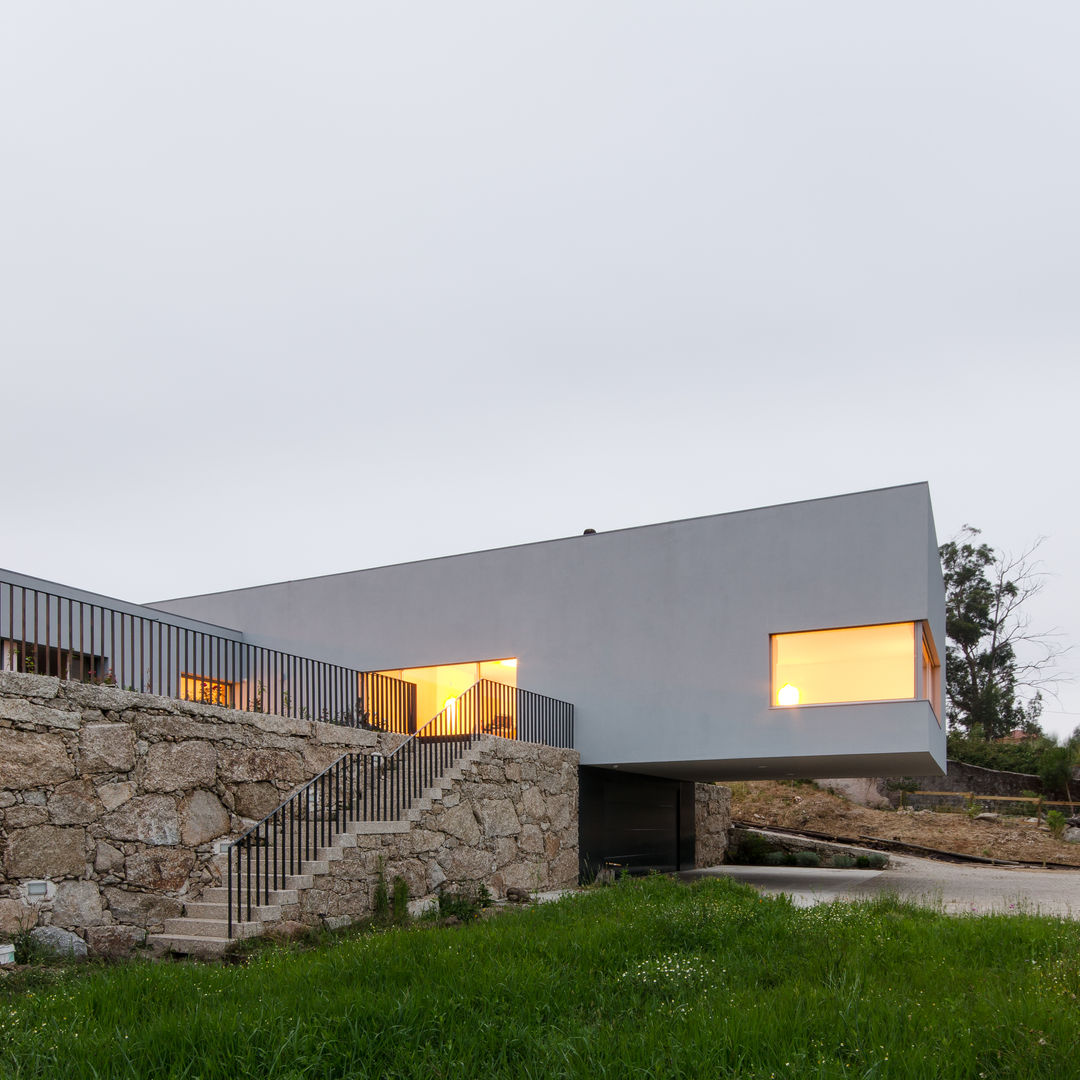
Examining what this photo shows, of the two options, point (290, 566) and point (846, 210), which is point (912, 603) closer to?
point (846, 210)

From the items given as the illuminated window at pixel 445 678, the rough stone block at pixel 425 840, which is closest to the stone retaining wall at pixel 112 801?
the rough stone block at pixel 425 840

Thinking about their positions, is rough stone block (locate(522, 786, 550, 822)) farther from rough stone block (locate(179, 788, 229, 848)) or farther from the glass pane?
rough stone block (locate(179, 788, 229, 848))

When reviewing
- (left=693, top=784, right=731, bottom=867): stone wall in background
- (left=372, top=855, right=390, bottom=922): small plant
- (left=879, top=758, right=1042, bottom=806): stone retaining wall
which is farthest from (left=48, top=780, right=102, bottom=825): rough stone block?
(left=879, top=758, right=1042, bottom=806): stone retaining wall

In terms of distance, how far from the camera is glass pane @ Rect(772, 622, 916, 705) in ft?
52.9

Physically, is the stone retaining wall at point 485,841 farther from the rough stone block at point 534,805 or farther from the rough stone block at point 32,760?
the rough stone block at point 32,760

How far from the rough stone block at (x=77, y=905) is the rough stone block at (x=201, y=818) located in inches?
48.4

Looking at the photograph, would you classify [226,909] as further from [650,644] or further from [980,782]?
[980,782]

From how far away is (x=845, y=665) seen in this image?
1656 cm

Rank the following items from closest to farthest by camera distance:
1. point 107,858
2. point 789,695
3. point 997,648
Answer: point 107,858 → point 789,695 → point 997,648

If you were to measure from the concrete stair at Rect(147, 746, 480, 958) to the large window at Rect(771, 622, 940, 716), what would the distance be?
8.01m

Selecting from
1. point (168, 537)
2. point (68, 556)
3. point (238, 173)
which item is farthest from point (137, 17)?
point (68, 556)

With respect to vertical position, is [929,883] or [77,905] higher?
[77,905]

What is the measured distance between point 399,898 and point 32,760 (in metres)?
4.72

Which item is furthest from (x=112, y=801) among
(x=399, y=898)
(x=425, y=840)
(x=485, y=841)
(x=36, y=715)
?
(x=485, y=841)
